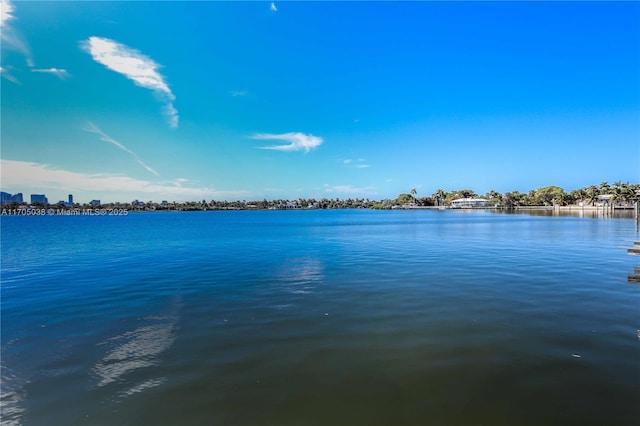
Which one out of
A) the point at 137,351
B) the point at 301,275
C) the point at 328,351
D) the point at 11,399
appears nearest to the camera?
the point at 11,399

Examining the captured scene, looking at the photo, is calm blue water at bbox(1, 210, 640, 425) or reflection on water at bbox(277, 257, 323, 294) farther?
reflection on water at bbox(277, 257, 323, 294)

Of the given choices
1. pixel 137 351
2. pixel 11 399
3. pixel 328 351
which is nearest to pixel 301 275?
pixel 328 351

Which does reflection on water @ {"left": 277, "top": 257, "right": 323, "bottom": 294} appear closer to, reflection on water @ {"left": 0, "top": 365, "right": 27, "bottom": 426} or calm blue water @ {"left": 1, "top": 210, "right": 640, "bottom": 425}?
calm blue water @ {"left": 1, "top": 210, "right": 640, "bottom": 425}

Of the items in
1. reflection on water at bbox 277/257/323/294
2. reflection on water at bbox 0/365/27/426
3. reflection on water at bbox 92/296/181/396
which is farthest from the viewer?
reflection on water at bbox 277/257/323/294

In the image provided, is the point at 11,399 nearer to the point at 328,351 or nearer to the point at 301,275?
the point at 328,351

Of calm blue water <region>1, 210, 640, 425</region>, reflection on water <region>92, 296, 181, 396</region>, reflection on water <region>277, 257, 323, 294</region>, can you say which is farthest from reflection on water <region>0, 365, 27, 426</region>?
reflection on water <region>277, 257, 323, 294</region>

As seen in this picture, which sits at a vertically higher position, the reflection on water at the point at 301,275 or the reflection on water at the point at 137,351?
the reflection on water at the point at 137,351

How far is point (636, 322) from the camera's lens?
1032 centimetres

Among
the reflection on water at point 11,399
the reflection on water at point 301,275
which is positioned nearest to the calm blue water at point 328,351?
the reflection on water at point 11,399

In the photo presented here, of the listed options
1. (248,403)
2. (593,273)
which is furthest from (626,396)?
(593,273)

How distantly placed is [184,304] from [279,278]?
6.00m

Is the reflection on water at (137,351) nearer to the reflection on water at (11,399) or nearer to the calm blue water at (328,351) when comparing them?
the calm blue water at (328,351)

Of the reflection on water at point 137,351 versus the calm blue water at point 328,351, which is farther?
the reflection on water at point 137,351

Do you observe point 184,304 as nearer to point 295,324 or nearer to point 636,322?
point 295,324
